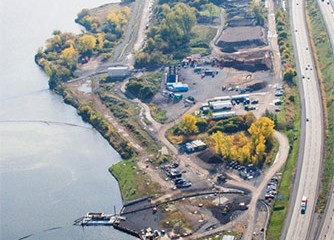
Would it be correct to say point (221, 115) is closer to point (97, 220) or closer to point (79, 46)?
point (97, 220)

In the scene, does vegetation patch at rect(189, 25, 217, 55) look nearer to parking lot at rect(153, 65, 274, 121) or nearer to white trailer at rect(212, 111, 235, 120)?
parking lot at rect(153, 65, 274, 121)

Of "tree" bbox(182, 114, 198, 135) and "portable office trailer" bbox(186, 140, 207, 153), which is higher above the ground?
"tree" bbox(182, 114, 198, 135)

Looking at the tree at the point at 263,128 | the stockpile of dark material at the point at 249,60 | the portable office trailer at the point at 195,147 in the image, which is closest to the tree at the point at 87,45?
the stockpile of dark material at the point at 249,60

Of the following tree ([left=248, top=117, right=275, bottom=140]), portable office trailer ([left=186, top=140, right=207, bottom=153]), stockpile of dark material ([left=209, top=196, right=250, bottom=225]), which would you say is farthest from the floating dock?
tree ([left=248, top=117, right=275, bottom=140])

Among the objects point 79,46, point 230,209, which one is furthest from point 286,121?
point 79,46

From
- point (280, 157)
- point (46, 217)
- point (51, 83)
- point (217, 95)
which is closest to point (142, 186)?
point (46, 217)

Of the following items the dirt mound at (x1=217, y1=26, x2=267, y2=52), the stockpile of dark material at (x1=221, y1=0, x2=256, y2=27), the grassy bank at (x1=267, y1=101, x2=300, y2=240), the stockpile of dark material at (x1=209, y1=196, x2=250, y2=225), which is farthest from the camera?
the stockpile of dark material at (x1=221, y1=0, x2=256, y2=27)

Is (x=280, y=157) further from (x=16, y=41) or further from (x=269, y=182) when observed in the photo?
(x=16, y=41)
